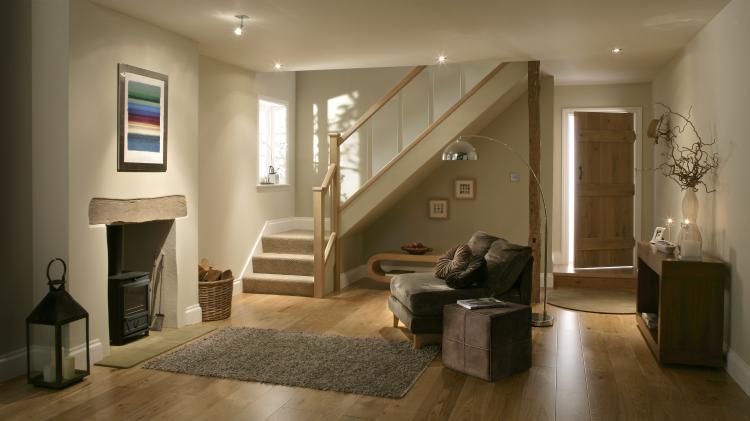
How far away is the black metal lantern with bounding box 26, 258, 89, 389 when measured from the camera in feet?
13.0

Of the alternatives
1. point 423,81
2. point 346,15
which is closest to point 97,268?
point 346,15

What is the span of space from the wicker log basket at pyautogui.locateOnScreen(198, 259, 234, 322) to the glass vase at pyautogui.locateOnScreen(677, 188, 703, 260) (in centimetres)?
380

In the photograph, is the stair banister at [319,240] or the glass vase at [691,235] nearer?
the glass vase at [691,235]

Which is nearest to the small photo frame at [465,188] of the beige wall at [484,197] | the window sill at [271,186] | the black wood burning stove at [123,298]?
the beige wall at [484,197]

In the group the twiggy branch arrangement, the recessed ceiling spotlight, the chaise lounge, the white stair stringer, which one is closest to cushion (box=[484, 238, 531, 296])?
the chaise lounge

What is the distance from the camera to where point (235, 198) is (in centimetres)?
700

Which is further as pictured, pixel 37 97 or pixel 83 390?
pixel 37 97

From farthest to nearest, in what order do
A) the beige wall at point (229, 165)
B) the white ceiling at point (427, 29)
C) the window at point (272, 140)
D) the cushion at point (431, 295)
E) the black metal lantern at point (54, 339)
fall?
the window at point (272, 140), the beige wall at point (229, 165), the cushion at point (431, 295), the white ceiling at point (427, 29), the black metal lantern at point (54, 339)

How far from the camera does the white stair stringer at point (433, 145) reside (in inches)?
268

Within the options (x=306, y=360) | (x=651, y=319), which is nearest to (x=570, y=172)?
(x=651, y=319)

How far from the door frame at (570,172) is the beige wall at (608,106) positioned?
0.04 metres

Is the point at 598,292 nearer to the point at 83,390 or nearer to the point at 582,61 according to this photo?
the point at 582,61

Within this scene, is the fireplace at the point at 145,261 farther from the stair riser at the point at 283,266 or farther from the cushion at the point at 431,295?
the cushion at the point at 431,295

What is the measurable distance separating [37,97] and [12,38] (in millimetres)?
403
